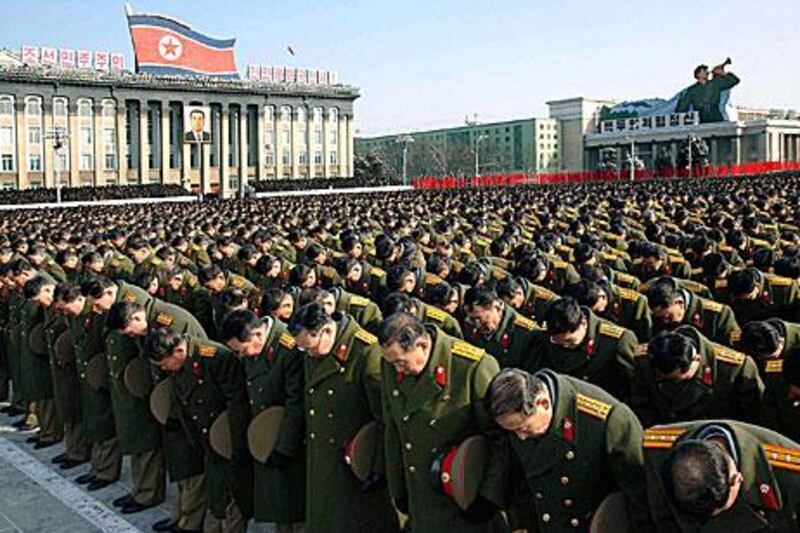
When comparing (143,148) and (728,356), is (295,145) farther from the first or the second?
(728,356)

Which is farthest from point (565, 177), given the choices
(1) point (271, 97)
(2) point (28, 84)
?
(2) point (28, 84)

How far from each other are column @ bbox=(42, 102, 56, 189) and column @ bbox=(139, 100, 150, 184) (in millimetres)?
5926

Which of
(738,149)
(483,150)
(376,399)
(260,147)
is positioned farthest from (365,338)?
(483,150)

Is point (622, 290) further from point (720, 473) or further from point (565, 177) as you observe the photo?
point (565, 177)

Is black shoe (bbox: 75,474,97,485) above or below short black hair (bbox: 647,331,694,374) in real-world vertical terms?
below

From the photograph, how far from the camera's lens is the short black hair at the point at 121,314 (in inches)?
207

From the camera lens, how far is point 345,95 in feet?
235

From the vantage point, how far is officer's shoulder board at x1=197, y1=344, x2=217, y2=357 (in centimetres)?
487

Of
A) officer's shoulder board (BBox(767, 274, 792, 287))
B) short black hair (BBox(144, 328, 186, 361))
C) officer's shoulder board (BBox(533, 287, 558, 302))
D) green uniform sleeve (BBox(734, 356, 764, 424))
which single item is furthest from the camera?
officer's shoulder board (BBox(533, 287, 558, 302))

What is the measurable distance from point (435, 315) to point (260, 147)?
64.0m

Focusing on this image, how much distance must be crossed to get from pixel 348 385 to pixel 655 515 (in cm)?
173

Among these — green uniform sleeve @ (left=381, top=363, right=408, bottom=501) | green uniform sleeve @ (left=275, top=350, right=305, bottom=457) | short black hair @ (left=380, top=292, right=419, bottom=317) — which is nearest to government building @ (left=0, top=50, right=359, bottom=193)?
short black hair @ (left=380, top=292, right=419, bottom=317)

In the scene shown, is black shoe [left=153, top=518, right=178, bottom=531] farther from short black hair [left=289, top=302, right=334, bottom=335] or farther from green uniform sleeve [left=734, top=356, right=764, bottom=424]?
green uniform sleeve [left=734, top=356, right=764, bottom=424]

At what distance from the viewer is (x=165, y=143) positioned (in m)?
62.7
